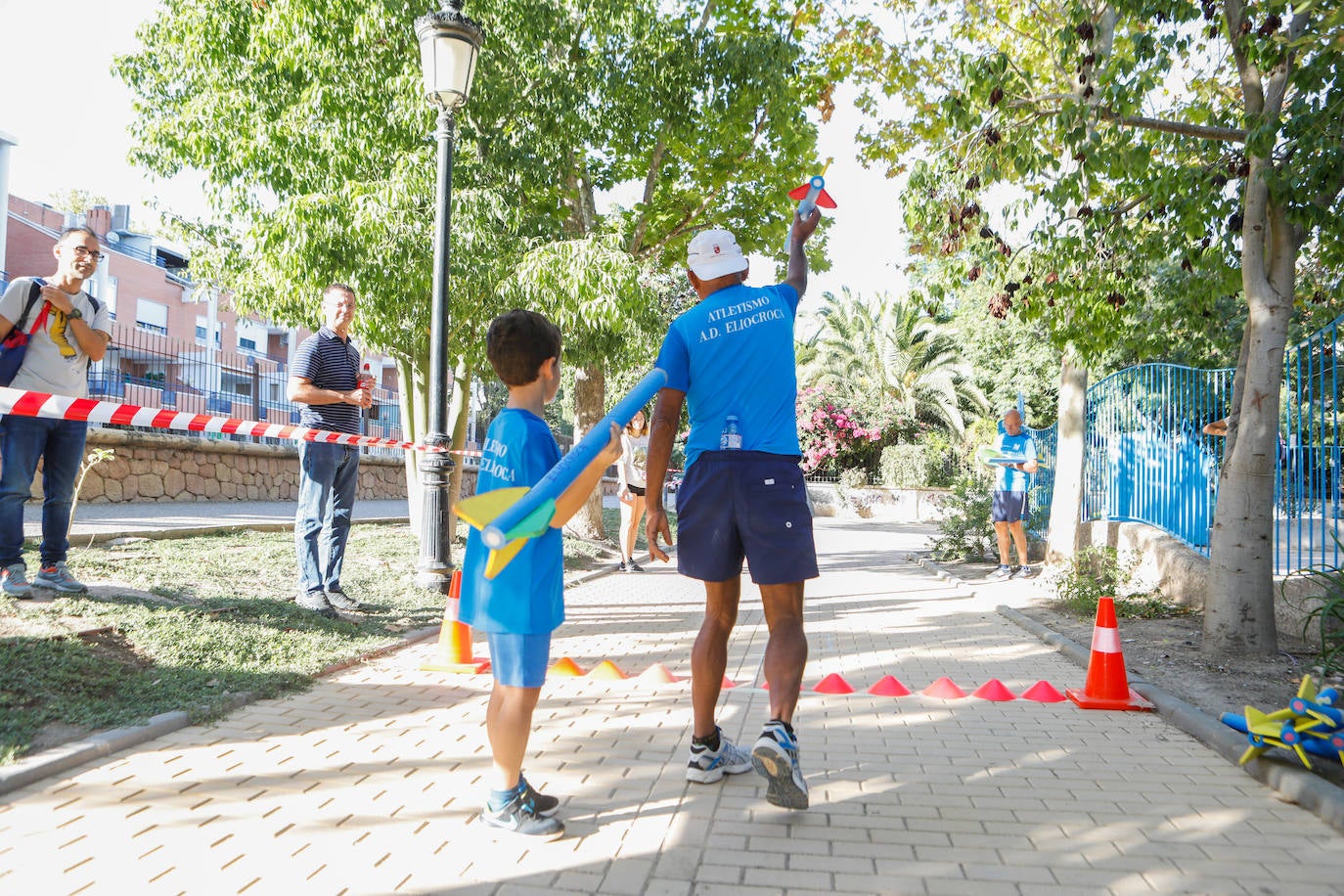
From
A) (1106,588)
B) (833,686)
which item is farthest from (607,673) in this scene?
(1106,588)

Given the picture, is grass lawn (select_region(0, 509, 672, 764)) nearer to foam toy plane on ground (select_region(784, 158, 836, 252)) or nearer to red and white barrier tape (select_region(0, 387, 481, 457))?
red and white barrier tape (select_region(0, 387, 481, 457))

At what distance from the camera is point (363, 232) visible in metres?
8.97

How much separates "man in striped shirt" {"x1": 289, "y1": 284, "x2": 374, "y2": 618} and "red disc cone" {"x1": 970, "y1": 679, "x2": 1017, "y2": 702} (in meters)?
4.12

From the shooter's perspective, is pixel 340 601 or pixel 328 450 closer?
pixel 328 450

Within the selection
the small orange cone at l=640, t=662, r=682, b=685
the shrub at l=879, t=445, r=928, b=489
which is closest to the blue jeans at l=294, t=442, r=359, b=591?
the small orange cone at l=640, t=662, r=682, b=685

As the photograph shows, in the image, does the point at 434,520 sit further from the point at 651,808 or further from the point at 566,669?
the point at 651,808

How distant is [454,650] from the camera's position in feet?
17.9

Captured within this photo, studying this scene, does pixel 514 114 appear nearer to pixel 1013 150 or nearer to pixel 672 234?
pixel 672 234

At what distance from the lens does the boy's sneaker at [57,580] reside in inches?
215

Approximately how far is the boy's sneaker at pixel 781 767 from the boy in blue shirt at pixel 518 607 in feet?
2.35

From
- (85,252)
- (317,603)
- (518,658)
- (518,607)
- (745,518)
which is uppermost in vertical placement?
(85,252)

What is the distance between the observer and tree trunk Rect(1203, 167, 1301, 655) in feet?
20.2

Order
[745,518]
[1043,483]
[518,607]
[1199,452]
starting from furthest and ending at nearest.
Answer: [1043,483], [1199,452], [745,518], [518,607]

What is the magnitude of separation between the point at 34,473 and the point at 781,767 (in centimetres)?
464
